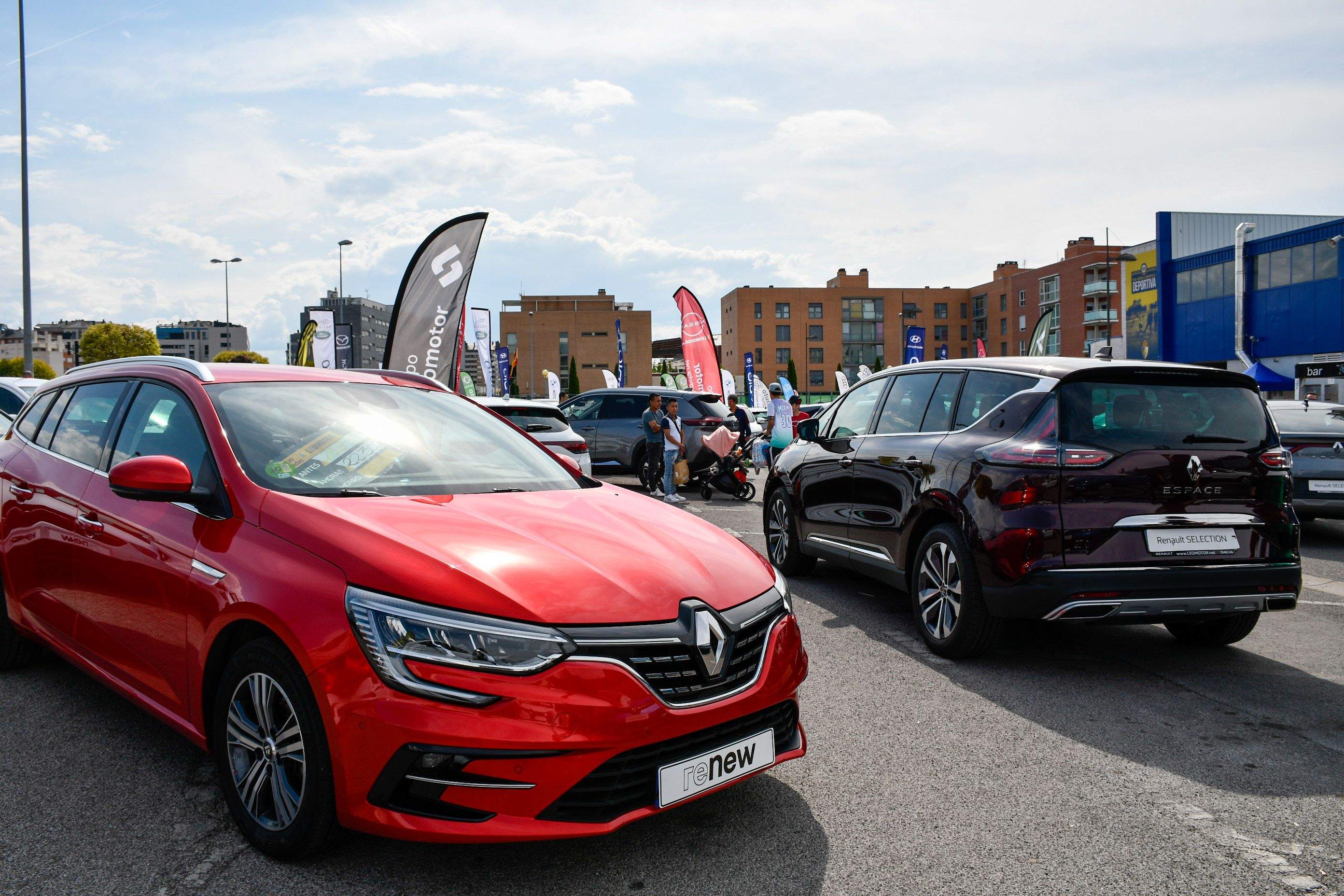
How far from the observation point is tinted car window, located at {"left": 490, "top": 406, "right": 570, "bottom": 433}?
10.9 metres

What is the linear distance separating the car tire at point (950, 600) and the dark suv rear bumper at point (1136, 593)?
21 centimetres

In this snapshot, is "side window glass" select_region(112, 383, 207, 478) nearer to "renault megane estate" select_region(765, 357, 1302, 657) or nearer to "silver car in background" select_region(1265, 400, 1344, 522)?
"renault megane estate" select_region(765, 357, 1302, 657)

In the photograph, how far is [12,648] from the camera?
15.3 feet

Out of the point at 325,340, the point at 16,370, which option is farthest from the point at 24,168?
the point at 16,370

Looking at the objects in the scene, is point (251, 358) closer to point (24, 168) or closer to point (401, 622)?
point (24, 168)

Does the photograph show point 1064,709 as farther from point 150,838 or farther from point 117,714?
point 117,714

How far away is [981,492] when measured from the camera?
493 centimetres

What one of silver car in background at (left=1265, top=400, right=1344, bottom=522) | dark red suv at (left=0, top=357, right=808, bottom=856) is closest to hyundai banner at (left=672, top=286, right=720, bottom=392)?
silver car in background at (left=1265, top=400, right=1344, bottom=522)

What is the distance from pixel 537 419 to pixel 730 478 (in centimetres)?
469

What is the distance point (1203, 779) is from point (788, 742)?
1.78 meters

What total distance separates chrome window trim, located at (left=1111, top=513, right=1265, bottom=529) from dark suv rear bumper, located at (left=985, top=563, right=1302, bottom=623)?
22 cm

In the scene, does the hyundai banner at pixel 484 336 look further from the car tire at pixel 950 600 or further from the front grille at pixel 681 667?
the front grille at pixel 681 667

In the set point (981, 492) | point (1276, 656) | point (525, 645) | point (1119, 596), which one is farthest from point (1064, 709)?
point (525, 645)

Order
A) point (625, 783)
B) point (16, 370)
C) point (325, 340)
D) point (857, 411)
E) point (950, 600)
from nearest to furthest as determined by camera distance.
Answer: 1. point (625, 783)
2. point (950, 600)
3. point (857, 411)
4. point (325, 340)
5. point (16, 370)
